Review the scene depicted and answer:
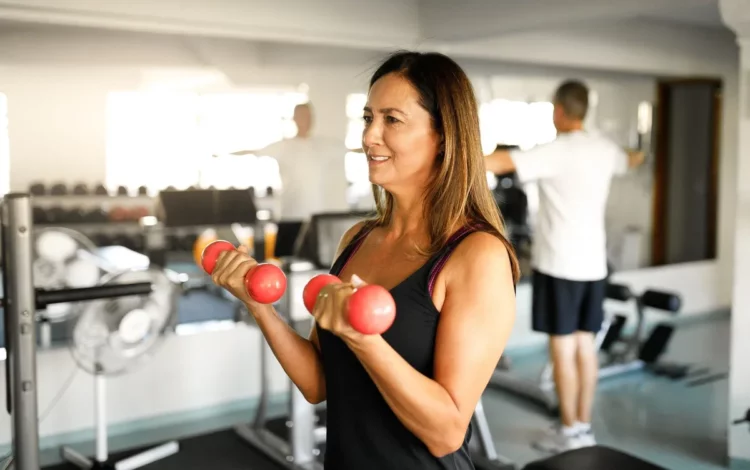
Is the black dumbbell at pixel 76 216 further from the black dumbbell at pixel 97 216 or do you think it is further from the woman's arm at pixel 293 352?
the woman's arm at pixel 293 352

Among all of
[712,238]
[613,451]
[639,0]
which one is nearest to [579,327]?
[613,451]

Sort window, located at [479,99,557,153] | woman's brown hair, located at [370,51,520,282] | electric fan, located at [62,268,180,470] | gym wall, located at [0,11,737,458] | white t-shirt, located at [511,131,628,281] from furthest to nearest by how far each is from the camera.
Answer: window, located at [479,99,557,153], gym wall, located at [0,11,737,458], white t-shirt, located at [511,131,628,281], electric fan, located at [62,268,180,470], woman's brown hair, located at [370,51,520,282]

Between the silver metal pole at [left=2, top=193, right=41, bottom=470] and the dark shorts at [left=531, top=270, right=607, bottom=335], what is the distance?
2068mm

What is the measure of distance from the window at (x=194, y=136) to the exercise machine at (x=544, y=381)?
5.16 ft

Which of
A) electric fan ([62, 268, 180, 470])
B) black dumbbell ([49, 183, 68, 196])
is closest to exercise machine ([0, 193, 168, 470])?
electric fan ([62, 268, 180, 470])

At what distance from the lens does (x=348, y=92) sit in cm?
425

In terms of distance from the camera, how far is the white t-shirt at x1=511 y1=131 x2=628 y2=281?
9.52 ft

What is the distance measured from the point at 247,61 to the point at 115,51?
2.20 ft

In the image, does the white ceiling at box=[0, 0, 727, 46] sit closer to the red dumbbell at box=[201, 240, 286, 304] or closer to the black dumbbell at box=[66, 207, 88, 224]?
the black dumbbell at box=[66, 207, 88, 224]

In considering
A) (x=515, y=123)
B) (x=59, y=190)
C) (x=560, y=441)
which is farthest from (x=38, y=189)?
(x=515, y=123)

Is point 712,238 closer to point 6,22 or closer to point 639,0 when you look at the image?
point 639,0

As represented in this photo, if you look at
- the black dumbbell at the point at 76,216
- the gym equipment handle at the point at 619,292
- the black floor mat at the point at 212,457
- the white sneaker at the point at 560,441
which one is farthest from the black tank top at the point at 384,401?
the gym equipment handle at the point at 619,292

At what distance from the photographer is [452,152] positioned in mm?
1074

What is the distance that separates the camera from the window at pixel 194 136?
369 cm
